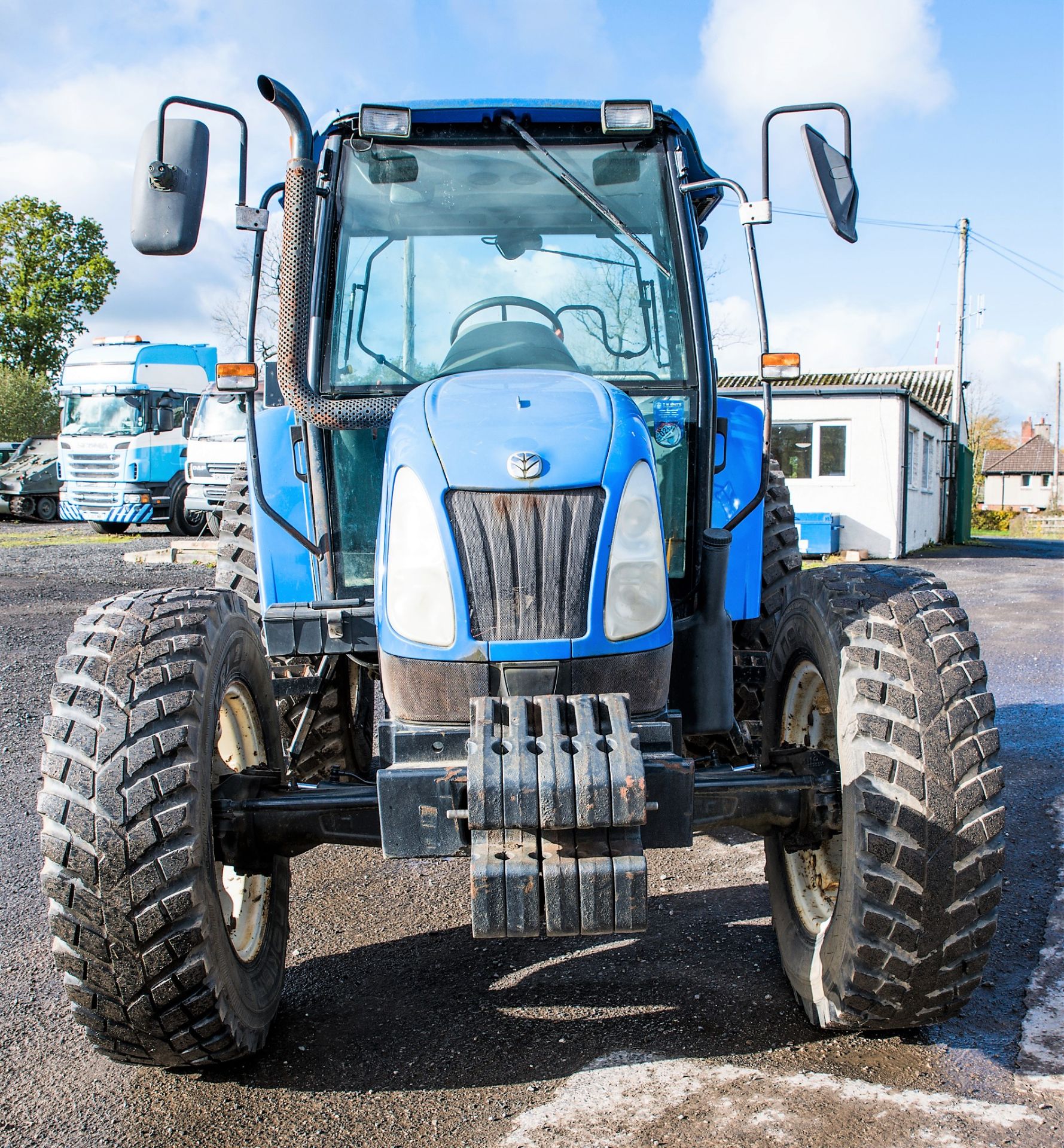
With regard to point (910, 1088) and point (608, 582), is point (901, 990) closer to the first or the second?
point (910, 1088)

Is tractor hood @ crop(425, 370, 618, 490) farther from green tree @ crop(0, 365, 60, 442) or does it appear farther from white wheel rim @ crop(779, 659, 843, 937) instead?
green tree @ crop(0, 365, 60, 442)

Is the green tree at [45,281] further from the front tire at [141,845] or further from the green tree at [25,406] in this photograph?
the front tire at [141,845]

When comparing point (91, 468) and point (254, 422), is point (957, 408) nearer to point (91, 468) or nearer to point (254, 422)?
point (91, 468)

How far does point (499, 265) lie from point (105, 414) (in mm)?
19930

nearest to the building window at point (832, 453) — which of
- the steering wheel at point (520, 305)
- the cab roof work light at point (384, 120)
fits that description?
the steering wheel at point (520, 305)

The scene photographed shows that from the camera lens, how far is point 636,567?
2729mm

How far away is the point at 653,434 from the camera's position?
12.0 ft

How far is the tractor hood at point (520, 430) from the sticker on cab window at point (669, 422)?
61 centimetres

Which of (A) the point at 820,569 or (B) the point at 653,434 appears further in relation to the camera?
(B) the point at 653,434

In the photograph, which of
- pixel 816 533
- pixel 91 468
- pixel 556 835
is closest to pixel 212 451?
pixel 91 468

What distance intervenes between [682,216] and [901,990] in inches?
95.9

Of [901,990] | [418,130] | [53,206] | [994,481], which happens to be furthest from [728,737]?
[994,481]

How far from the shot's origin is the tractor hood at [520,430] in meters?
2.70

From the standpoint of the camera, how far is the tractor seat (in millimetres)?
3578
